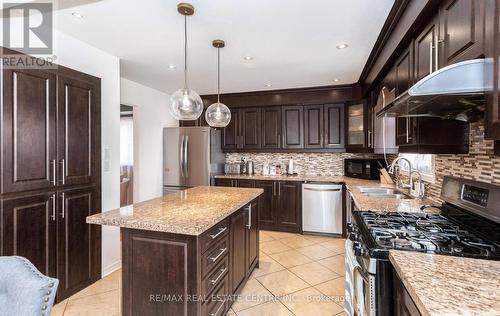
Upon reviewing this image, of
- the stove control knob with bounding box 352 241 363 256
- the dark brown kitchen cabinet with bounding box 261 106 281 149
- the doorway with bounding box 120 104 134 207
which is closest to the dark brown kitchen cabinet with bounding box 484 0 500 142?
the stove control knob with bounding box 352 241 363 256

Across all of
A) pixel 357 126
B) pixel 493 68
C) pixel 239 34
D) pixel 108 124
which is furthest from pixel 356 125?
pixel 108 124

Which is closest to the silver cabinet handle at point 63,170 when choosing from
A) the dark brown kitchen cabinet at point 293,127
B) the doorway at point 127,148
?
the doorway at point 127,148

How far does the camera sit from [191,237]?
5.02 feet

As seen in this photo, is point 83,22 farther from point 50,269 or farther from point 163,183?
point 163,183

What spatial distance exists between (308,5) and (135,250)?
7.12 feet

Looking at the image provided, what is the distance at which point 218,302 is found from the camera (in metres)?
1.83

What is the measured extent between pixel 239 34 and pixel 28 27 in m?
1.78

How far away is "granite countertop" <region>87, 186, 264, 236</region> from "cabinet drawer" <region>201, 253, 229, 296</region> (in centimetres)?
39

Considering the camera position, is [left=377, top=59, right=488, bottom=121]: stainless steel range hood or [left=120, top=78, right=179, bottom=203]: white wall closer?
[left=377, top=59, right=488, bottom=121]: stainless steel range hood

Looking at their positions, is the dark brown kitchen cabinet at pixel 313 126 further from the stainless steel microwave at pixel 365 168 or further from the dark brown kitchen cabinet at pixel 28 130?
the dark brown kitchen cabinet at pixel 28 130

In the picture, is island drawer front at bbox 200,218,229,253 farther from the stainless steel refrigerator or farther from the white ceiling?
the stainless steel refrigerator

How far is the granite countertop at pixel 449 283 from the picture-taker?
0.73m

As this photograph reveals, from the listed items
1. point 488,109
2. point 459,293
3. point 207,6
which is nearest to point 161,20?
point 207,6

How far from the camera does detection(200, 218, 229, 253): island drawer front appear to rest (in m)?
1.59
